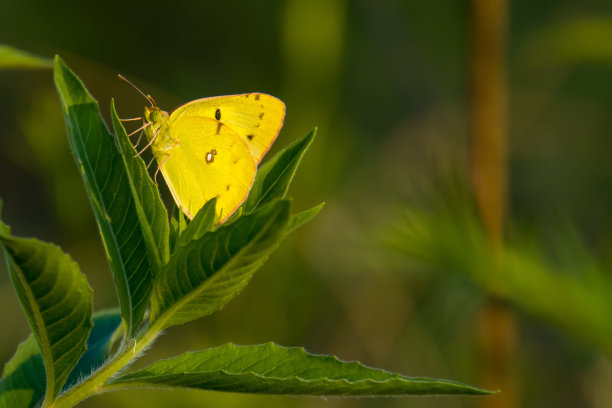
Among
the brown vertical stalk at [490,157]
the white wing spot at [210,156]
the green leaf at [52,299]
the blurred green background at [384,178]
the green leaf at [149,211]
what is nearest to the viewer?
the green leaf at [52,299]

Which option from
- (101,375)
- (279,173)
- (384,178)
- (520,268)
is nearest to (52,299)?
(101,375)

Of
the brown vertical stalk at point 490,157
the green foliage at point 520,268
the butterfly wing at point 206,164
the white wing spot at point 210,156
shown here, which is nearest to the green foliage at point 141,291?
the butterfly wing at point 206,164

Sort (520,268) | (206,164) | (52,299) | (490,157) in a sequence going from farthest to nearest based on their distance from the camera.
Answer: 1. (490,157)
2. (520,268)
3. (206,164)
4. (52,299)

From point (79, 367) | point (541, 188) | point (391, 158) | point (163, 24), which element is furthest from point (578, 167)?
point (79, 367)

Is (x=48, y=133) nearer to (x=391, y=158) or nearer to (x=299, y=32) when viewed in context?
(x=299, y=32)

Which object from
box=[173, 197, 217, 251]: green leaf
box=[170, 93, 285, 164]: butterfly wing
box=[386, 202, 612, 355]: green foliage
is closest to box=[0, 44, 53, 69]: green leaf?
box=[173, 197, 217, 251]: green leaf

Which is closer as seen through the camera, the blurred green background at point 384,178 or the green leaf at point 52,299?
the green leaf at point 52,299

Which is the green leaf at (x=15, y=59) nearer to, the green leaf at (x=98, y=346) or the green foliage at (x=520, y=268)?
the green leaf at (x=98, y=346)

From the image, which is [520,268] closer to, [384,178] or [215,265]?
[215,265]
